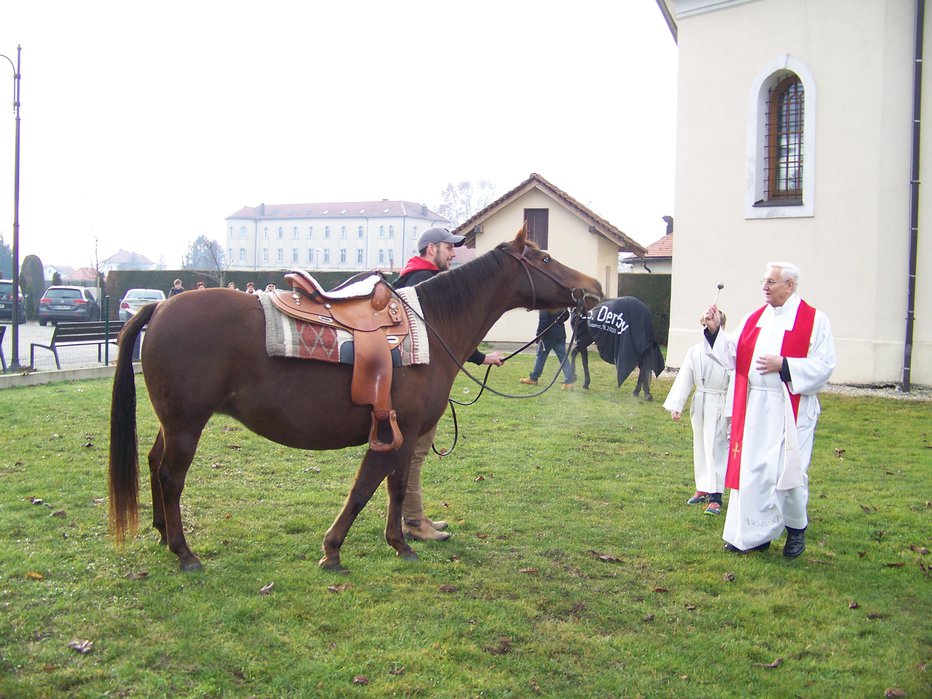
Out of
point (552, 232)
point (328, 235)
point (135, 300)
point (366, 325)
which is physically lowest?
point (366, 325)

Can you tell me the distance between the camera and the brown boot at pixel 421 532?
581 cm

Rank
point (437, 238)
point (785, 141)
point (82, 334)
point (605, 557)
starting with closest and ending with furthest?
1. point (605, 557)
2. point (437, 238)
3. point (785, 141)
4. point (82, 334)

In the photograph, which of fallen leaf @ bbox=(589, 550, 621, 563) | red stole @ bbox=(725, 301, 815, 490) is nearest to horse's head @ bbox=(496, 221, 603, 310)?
red stole @ bbox=(725, 301, 815, 490)

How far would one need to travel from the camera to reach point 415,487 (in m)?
5.92

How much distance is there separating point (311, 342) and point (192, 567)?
5.13 ft

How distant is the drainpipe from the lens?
1321cm

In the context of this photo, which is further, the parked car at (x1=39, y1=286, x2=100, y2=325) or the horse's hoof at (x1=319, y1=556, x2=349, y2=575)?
the parked car at (x1=39, y1=286, x2=100, y2=325)

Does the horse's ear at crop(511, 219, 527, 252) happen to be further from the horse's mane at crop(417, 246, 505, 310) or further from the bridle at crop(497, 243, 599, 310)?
the horse's mane at crop(417, 246, 505, 310)

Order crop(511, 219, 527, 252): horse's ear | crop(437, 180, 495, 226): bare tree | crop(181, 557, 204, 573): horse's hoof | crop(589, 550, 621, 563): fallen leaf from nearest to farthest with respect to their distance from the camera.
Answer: crop(181, 557, 204, 573): horse's hoof → crop(589, 550, 621, 563): fallen leaf → crop(511, 219, 527, 252): horse's ear → crop(437, 180, 495, 226): bare tree

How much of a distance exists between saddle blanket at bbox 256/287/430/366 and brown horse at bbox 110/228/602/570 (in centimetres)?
7

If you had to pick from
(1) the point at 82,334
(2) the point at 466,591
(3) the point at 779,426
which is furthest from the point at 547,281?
(1) the point at 82,334

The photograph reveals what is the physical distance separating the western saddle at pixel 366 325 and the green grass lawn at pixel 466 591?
1039 millimetres

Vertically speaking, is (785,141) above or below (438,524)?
above

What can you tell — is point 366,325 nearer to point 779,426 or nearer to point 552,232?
point 779,426
